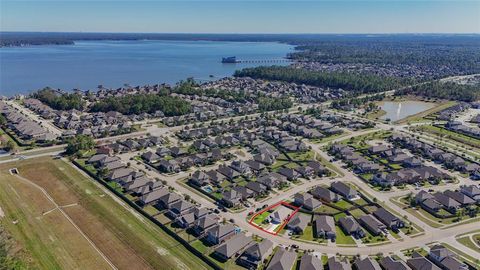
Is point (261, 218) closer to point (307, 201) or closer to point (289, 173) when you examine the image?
point (307, 201)

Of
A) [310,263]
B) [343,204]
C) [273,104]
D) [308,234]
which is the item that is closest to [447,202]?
[343,204]

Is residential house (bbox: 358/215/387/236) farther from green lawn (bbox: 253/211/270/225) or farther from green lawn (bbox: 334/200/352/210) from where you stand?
green lawn (bbox: 253/211/270/225)

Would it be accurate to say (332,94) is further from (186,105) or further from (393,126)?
(186,105)

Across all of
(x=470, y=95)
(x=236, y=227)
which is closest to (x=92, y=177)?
(x=236, y=227)

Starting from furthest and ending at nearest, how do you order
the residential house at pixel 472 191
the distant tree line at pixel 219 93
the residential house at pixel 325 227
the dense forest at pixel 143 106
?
the distant tree line at pixel 219 93
the dense forest at pixel 143 106
the residential house at pixel 472 191
the residential house at pixel 325 227

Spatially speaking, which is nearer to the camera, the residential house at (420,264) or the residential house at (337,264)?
the residential house at (337,264)

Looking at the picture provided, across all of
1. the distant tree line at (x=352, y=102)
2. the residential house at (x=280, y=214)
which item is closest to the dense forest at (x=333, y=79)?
the distant tree line at (x=352, y=102)

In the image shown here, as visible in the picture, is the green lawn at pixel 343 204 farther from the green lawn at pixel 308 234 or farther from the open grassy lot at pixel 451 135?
the open grassy lot at pixel 451 135
